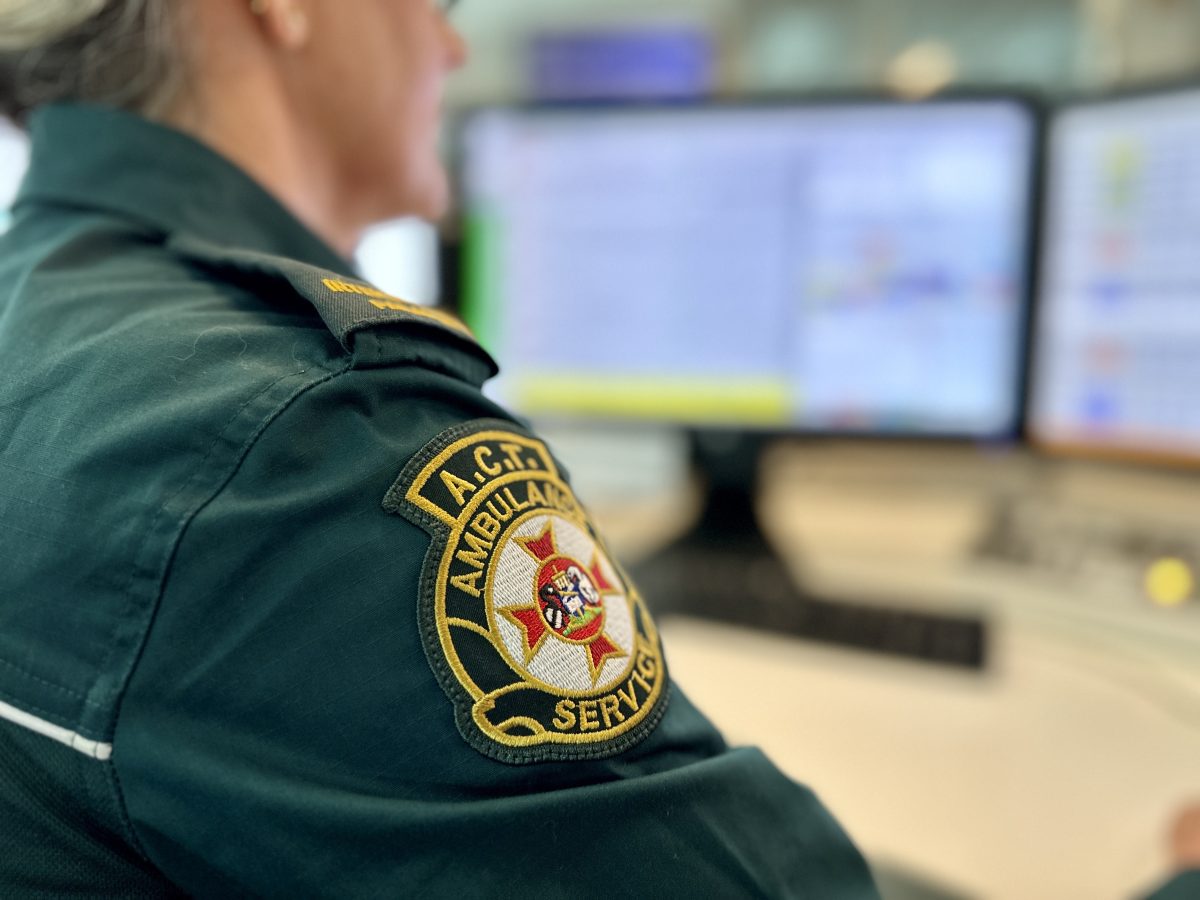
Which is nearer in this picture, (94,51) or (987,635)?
(94,51)

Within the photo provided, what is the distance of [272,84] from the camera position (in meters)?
0.53

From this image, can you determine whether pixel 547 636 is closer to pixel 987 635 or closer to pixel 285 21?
pixel 285 21

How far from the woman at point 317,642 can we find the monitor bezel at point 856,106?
0.64 m

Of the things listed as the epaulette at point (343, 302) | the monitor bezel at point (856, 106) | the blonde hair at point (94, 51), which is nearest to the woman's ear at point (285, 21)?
the blonde hair at point (94, 51)

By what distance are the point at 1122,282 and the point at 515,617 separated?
0.78 m

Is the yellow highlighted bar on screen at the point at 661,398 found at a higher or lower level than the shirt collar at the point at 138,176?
lower

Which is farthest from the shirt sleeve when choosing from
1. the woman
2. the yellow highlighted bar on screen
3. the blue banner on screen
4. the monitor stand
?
the blue banner on screen

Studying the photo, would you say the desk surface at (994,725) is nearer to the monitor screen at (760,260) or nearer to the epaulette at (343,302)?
the monitor screen at (760,260)

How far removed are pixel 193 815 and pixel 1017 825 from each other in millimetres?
473

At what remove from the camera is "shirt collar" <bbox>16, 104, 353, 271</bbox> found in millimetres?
459

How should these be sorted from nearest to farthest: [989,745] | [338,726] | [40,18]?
[338,726], [40,18], [989,745]

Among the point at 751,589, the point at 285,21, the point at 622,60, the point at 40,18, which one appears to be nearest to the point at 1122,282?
the point at 751,589

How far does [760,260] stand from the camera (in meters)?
0.98

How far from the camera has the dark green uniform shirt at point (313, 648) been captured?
28 centimetres
